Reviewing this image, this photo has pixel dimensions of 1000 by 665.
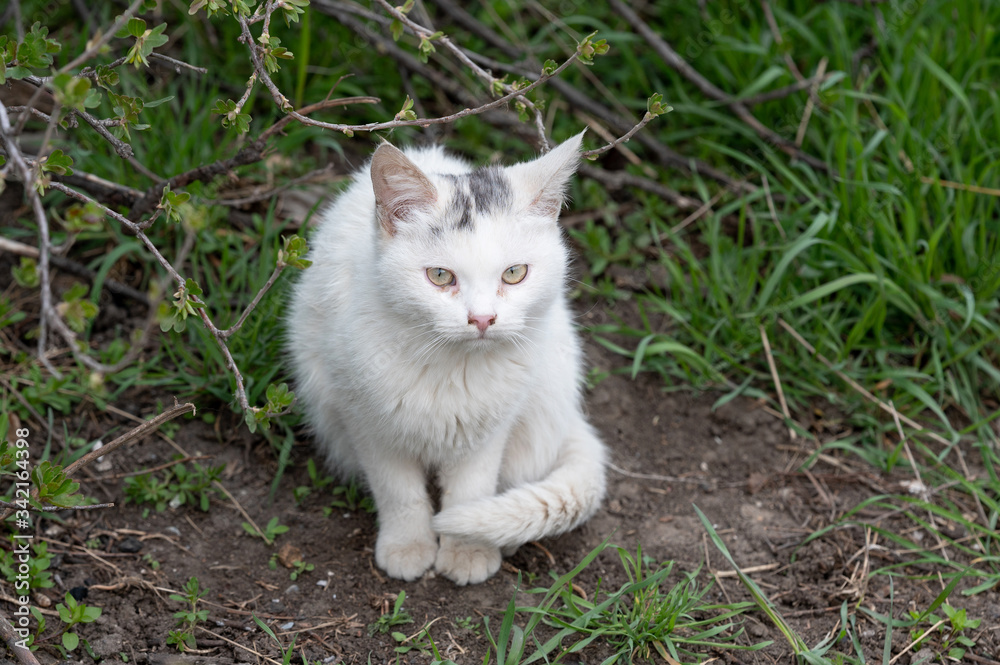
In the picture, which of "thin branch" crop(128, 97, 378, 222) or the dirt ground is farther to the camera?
"thin branch" crop(128, 97, 378, 222)

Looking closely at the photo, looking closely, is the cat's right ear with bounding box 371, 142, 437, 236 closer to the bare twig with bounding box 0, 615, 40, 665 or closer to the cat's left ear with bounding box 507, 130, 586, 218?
the cat's left ear with bounding box 507, 130, 586, 218

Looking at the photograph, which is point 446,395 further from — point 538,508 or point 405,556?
point 405,556

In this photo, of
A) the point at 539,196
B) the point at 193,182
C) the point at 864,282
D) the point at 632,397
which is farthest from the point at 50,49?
the point at 864,282

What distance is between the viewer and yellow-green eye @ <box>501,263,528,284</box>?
2256 mm

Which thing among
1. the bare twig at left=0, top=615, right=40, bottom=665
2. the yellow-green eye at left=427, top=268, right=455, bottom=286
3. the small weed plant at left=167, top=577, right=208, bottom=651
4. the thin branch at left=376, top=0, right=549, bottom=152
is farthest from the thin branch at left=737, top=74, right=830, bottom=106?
the bare twig at left=0, top=615, right=40, bottom=665

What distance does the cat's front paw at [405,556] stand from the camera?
2633 mm

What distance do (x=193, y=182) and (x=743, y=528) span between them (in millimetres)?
2291

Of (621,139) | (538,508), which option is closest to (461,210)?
(621,139)

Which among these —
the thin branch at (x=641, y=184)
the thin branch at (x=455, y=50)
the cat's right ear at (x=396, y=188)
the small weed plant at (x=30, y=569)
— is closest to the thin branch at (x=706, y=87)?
the thin branch at (x=641, y=184)

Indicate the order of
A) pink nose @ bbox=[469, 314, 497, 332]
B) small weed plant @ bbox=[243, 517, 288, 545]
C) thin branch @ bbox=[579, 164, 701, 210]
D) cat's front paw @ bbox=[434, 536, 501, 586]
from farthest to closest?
thin branch @ bbox=[579, 164, 701, 210] → small weed plant @ bbox=[243, 517, 288, 545] → cat's front paw @ bbox=[434, 536, 501, 586] → pink nose @ bbox=[469, 314, 497, 332]

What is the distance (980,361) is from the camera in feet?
11.0

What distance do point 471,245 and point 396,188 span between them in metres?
0.27

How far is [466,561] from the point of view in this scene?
263 cm

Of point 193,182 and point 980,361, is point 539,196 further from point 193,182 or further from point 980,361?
point 980,361
